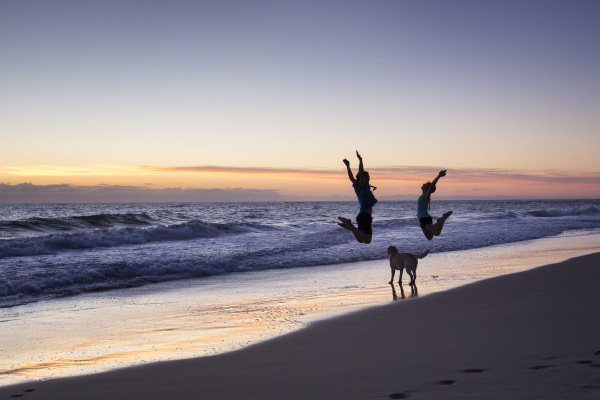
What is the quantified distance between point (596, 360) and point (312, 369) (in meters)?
3.34

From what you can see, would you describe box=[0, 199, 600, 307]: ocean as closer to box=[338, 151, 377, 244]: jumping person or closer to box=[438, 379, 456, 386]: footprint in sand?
box=[338, 151, 377, 244]: jumping person

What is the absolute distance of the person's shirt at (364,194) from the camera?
401 inches

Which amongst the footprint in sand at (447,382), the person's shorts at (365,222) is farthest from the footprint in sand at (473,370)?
the person's shorts at (365,222)

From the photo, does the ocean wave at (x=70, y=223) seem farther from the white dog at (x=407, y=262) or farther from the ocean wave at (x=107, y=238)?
the white dog at (x=407, y=262)

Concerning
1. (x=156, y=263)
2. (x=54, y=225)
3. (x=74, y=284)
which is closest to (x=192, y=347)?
(x=74, y=284)

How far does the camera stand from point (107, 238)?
2725cm

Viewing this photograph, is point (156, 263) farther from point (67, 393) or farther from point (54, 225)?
point (54, 225)

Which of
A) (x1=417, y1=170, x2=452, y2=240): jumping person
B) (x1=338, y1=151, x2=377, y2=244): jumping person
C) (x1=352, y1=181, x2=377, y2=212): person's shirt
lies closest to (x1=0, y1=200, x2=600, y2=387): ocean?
(x1=338, y1=151, x2=377, y2=244): jumping person

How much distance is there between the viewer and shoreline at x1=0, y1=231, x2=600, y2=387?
7605mm

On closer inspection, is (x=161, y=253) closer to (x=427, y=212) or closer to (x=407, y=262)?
(x=407, y=262)

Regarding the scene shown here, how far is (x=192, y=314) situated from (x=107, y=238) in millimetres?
18470

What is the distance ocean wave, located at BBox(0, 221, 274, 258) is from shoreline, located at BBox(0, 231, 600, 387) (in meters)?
10.3

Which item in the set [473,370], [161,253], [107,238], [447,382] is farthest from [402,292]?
[107,238]

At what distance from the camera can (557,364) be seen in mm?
5992
